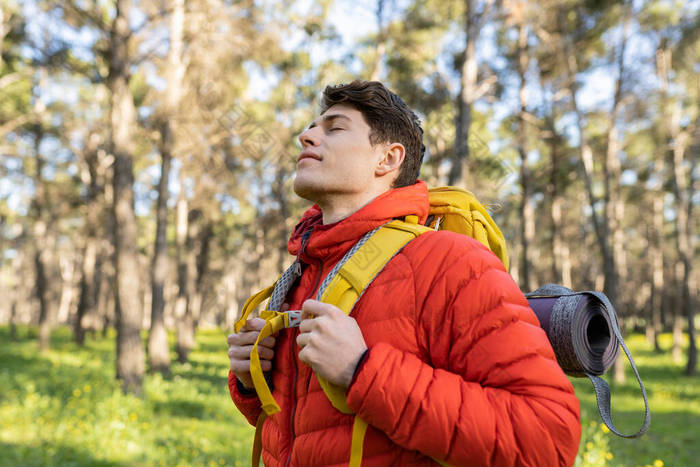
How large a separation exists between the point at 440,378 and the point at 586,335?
0.50 m

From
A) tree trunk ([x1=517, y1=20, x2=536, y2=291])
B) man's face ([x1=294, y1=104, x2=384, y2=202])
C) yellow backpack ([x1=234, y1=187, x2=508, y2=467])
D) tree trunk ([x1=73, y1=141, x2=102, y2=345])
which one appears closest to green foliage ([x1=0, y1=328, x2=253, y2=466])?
yellow backpack ([x1=234, y1=187, x2=508, y2=467])

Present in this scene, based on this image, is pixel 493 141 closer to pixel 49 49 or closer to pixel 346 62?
pixel 346 62

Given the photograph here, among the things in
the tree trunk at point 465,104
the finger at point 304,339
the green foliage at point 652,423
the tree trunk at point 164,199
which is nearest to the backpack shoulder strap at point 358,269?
the finger at point 304,339

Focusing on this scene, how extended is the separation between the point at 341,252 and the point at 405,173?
0.40 metres

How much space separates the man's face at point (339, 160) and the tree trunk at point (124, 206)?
26.7ft

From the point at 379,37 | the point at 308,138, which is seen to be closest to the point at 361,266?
the point at 308,138

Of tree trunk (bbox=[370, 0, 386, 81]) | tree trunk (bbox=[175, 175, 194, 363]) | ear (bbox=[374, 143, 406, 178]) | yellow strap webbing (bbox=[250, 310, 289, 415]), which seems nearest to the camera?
yellow strap webbing (bbox=[250, 310, 289, 415])

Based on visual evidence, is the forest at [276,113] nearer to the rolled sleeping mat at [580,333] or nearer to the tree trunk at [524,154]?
the tree trunk at [524,154]

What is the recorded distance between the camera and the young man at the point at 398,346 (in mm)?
1150

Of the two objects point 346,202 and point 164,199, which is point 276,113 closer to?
point 164,199

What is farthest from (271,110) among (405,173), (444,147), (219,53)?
(405,173)

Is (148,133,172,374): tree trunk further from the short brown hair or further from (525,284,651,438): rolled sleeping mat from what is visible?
(525,284,651,438): rolled sleeping mat

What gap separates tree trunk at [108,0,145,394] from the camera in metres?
8.70

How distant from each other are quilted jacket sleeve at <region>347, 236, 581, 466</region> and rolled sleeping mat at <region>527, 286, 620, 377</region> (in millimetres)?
153
